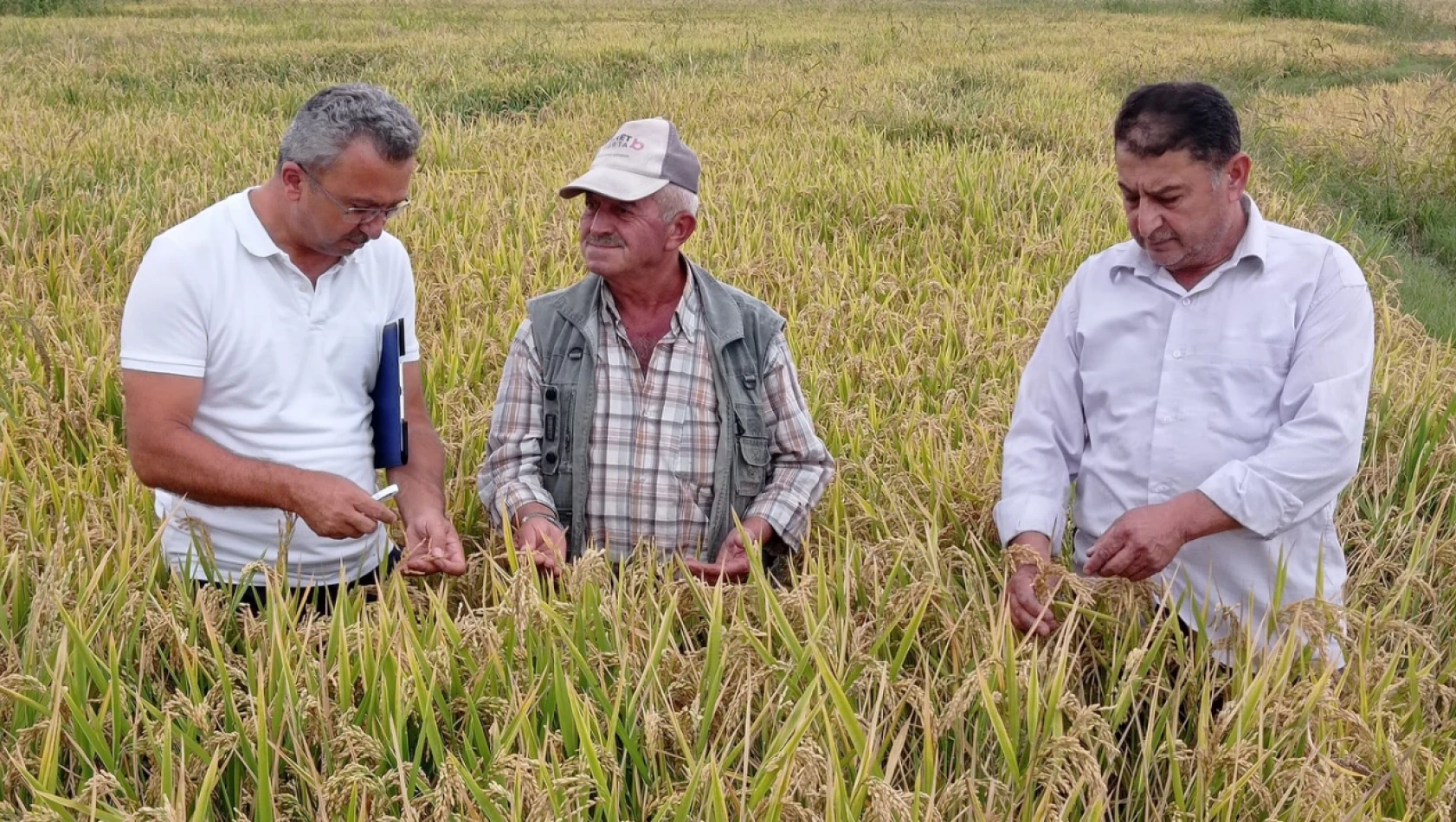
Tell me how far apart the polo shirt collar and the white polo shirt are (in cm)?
139

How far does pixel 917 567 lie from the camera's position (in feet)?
7.83

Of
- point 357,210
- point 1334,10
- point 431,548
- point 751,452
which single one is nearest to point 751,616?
point 751,452

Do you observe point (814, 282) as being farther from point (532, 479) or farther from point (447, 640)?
point (447, 640)

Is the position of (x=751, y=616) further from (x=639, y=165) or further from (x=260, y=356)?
(x=260, y=356)

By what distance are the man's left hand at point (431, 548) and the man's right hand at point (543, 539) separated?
0.41 feet

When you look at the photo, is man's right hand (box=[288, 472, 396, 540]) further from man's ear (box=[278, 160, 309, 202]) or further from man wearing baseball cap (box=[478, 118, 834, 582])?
man's ear (box=[278, 160, 309, 202])

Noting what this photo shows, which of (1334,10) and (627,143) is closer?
(627,143)

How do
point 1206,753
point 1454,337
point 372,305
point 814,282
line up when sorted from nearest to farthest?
point 1206,753, point 372,305, point 814,282, point 1454,337

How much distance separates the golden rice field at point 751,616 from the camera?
5.50ft

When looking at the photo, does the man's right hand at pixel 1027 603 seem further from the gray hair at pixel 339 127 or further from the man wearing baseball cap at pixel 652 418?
the gray hair at pixel 339 127

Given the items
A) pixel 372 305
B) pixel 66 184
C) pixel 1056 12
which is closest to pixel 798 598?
pixel 372 305

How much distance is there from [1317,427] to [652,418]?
46.6 inches

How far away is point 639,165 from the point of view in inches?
91.4

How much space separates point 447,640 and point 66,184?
465 cm
